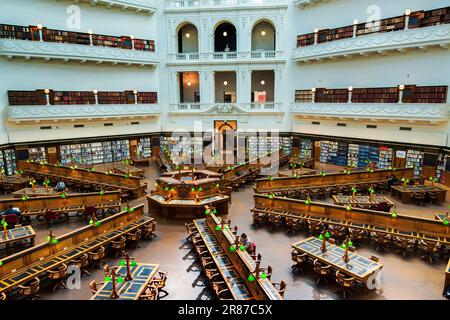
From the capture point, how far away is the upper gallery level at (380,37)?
50.2ft

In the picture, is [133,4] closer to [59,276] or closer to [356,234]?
[59,276]

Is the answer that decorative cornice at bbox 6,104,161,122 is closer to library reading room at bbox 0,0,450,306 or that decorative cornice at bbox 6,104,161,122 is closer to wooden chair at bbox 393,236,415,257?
library reading room at bbox 0,0,450,306

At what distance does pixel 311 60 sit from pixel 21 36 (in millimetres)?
18676

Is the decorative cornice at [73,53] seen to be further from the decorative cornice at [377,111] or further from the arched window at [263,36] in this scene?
the decorative cornice at [377,111]

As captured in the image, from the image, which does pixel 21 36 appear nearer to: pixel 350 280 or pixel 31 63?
pixel 31 63

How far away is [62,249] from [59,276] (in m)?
1.12

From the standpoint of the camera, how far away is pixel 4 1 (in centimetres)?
1703

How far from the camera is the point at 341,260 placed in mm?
7359

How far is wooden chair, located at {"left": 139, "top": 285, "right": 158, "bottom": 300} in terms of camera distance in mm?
6219

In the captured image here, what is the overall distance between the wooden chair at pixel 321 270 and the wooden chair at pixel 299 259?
16.0 inches

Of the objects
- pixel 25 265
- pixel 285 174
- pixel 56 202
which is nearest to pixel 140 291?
pixel 25 265

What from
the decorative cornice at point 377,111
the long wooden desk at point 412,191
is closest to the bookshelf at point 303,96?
the decorative cornice at point 377,111

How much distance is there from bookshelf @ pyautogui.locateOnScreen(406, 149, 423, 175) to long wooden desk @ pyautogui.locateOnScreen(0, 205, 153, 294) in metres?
15.4

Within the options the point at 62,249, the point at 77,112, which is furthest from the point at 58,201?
the point at 77,112
